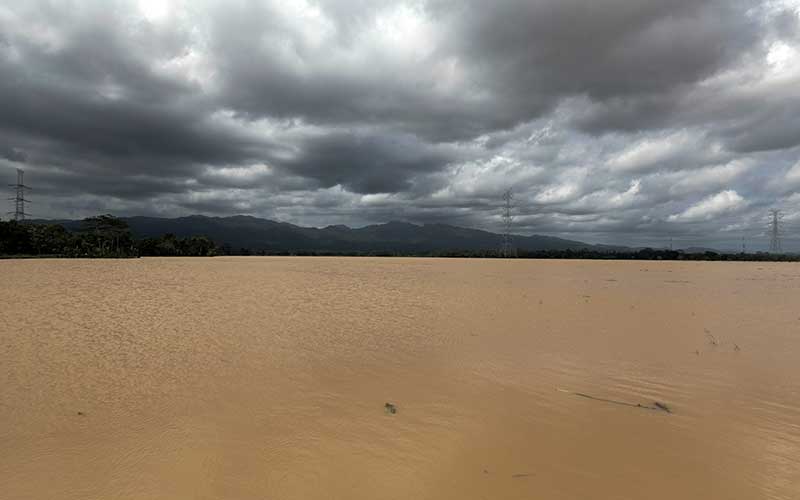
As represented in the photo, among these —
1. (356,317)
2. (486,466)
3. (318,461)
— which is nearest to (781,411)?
(486,466)

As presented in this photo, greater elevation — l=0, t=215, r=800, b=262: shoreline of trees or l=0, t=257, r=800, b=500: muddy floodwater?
l=0, t=215, r=800, b=262: shoreline of trees

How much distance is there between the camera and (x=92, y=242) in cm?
8925

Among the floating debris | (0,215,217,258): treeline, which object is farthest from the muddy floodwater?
(0,215,217,258): treeline

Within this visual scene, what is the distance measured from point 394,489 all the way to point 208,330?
9.38 metres

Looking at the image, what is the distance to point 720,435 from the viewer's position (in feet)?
17.5

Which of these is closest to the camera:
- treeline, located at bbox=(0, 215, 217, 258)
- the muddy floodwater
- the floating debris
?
the muddy floodwater

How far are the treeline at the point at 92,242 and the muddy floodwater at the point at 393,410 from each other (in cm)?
8500

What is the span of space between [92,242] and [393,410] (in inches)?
4204

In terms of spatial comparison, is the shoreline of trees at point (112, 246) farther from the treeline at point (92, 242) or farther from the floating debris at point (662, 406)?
the floating debris at point (662, 406)

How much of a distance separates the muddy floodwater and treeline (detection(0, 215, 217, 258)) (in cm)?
8500

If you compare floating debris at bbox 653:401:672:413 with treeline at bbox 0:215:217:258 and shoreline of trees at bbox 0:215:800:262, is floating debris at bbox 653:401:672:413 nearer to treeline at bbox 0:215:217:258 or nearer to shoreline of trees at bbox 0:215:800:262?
shoreline of trees at bbox 0:215:800:262

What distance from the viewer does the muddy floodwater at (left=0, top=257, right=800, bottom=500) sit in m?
4.11

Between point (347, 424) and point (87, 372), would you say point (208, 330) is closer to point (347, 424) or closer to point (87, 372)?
point (87, 372)

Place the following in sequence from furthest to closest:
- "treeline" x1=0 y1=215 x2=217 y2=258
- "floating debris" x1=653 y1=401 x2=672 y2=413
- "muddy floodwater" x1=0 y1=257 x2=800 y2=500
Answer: "treeline" x1=0 y1=215 x2=217 y2=258, "floating debris" x1=653 y1=401 x2=672 y2=413, "muddy floodwater" x1=0 y1=257 x2=800 y2=500
